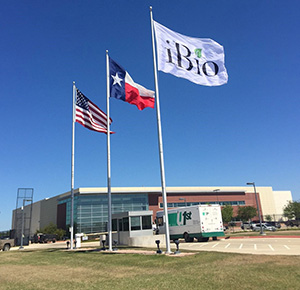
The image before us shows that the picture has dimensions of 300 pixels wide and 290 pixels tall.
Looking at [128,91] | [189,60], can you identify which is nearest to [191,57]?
[189,60]

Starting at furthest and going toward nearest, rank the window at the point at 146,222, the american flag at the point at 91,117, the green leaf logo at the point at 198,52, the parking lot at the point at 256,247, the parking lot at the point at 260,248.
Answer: the window at the point at 146,222 → the american flag at the point at 91,117 → the green leaf logo at the point at 198,52 → the parking lot at the point at 256,247 → the parking lot at the point at 260,248

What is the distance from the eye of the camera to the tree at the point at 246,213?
76000mm

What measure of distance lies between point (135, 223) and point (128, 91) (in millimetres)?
13820

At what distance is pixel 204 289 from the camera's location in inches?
303

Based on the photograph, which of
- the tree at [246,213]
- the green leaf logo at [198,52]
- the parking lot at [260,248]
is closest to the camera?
the parking lot at [260,248]

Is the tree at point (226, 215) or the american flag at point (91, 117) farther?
the tree at point (226, 215)

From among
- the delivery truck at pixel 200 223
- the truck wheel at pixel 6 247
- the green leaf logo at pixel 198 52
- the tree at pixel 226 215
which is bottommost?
the truck wheel at pixel 6 247

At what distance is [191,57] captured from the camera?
1709 centimetres

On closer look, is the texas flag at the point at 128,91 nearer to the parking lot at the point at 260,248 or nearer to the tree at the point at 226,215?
the parking lot at the point at 260,248

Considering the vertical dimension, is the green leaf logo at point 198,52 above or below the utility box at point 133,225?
above

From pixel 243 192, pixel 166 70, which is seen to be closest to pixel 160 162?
pixel 166 70

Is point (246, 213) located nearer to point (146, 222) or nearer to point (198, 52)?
point (146, 222)

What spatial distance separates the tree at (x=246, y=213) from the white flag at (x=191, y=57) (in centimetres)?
6627

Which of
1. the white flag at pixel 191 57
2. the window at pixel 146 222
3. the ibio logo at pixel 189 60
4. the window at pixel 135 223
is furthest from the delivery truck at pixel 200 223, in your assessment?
the ibio logo at pixel 189 60
